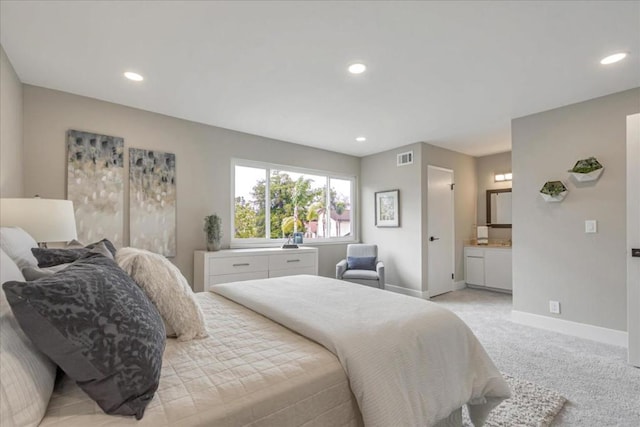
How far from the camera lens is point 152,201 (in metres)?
3.38

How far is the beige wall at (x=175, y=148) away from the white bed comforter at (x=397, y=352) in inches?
89.6

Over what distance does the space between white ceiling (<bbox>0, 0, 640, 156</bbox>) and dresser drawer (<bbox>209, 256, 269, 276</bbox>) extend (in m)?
1.69

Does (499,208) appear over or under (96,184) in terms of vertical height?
under

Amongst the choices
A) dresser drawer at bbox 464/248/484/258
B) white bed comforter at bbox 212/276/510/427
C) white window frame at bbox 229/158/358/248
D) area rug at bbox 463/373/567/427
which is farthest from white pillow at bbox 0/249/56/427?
dresser drawer at bbox 464/248/484/258

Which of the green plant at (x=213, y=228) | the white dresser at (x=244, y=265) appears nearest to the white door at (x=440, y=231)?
the white dresser at (x=244, y=265)

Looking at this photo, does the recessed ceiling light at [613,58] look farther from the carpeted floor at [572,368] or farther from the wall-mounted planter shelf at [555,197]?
the carpeted floor at [572,368]

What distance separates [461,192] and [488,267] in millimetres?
1374

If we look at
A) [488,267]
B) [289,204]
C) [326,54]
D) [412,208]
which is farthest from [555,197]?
[289,204]

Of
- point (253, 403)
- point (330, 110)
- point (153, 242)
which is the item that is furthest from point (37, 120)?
point (253, 403)

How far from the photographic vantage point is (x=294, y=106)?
3.25 meters

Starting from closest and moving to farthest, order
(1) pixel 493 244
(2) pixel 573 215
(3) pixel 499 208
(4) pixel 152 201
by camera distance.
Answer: (2) pixel 573 215 < (4) pixel 152 201 < (1) pixel 493 244 < (3) pixel 499 208

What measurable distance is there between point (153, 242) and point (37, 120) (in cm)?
151

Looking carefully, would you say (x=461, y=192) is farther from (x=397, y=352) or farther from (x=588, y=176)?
(x=397, y=352)

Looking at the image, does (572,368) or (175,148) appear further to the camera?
(175,148)
